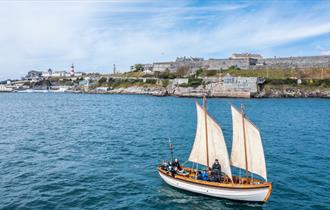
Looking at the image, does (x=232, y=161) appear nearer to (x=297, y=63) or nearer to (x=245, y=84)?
(x=245, y=84)

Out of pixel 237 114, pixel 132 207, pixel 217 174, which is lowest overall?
pixel 132 207

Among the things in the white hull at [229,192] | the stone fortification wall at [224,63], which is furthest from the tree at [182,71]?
the white hull at [229,192]

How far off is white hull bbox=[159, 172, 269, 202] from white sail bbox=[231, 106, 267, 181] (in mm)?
1575

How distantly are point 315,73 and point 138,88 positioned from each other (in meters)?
98.7

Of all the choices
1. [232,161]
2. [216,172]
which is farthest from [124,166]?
[232,161]

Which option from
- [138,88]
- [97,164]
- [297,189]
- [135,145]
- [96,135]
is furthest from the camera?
[138,88]

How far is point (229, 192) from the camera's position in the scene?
2311 cm

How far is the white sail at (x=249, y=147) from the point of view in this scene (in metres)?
23.5

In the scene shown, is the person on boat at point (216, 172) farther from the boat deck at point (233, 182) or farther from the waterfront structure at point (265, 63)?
the waterfront structure at point (265, 63)

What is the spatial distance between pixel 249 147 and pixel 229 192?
4081mm

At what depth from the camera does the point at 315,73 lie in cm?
15212

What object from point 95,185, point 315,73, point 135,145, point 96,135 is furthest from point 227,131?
point 315,73

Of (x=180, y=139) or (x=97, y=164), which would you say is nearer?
(x=97, y=164)

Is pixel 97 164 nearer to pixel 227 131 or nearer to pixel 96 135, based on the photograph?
pixel 96 135
